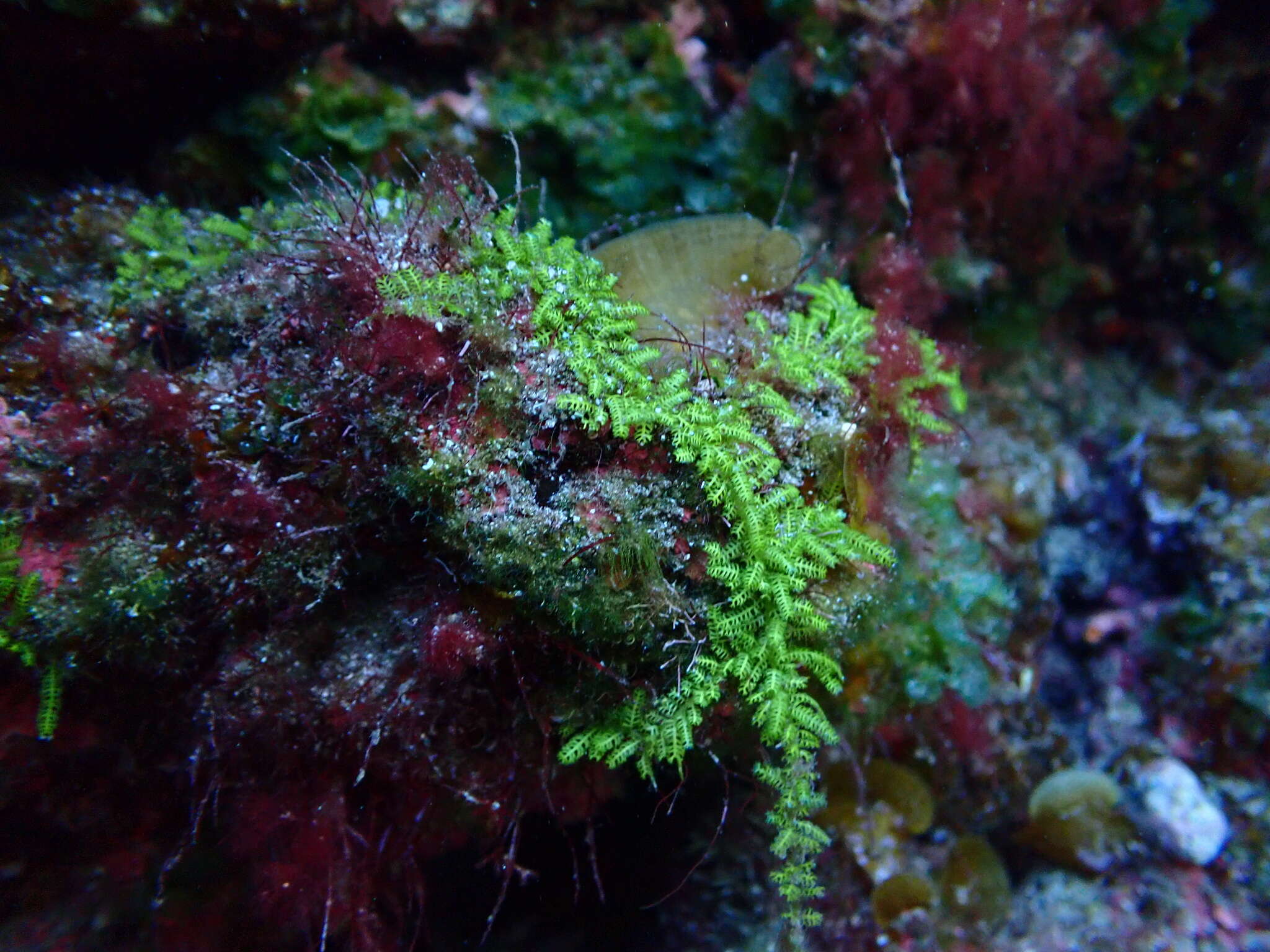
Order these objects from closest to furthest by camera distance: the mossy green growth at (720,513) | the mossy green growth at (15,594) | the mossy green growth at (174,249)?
the mossy green growth at (720,513), the mossy green growth at (15,594), the mossy green growth at (174,249)

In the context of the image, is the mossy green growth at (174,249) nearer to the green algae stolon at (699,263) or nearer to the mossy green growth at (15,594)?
the mossy green growth at (15,594)

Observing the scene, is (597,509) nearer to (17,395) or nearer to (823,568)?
(823,568)

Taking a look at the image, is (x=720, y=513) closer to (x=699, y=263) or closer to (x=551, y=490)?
(x=551, y=490)

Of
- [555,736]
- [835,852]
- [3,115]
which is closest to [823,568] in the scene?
[555,736]

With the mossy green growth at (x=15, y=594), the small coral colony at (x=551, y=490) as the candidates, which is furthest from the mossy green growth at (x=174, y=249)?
the mossy green growth at (x=15, y=594)

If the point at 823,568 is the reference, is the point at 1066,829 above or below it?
below

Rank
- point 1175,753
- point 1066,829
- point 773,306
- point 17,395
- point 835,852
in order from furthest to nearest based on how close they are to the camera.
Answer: point 1175,753 < point 1066,829 < point 835,852 < point 773,306 < point 17,395
